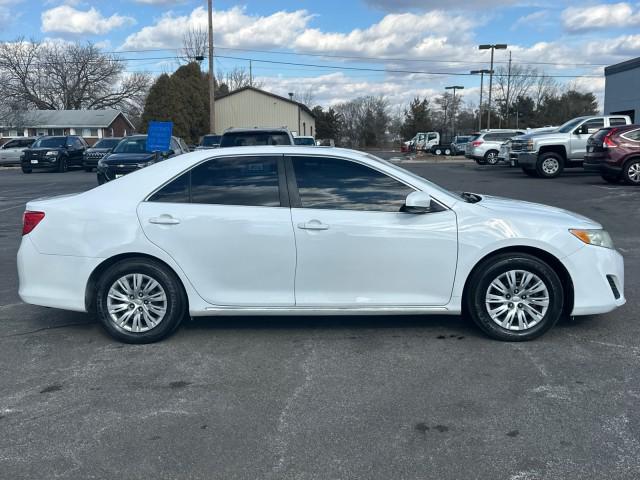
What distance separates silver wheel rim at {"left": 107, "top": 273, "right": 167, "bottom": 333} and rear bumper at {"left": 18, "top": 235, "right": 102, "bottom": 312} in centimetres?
26

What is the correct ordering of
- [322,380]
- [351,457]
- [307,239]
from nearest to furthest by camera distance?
[351,457] → [322,380] → [307,239]

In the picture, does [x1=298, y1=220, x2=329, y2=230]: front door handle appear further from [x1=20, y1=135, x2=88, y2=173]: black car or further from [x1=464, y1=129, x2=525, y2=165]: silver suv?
[x1=20, y1=135, x2=88, y2=173]: black car

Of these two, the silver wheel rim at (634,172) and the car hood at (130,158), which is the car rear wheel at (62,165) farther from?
the silver wheel rim at (634,172)

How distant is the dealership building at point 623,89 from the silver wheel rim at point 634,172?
55.3 ft

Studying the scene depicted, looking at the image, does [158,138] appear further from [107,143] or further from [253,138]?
[107,143]

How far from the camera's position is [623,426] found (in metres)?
3.64

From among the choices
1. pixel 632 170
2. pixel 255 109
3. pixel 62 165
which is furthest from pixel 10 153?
pixel 632 170

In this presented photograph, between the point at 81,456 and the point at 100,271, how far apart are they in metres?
2.04

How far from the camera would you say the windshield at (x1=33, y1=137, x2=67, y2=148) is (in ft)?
103

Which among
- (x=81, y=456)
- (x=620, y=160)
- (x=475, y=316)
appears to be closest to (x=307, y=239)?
(x=475, y=316)

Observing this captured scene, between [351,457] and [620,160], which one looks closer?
[351,457]

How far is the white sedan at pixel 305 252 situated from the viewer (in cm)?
499

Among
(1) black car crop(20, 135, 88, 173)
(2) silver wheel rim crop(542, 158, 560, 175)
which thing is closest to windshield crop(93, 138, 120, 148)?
(1) black car crop(20, 135, 88, 173)

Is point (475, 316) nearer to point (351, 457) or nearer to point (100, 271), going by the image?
point (351, 457)
